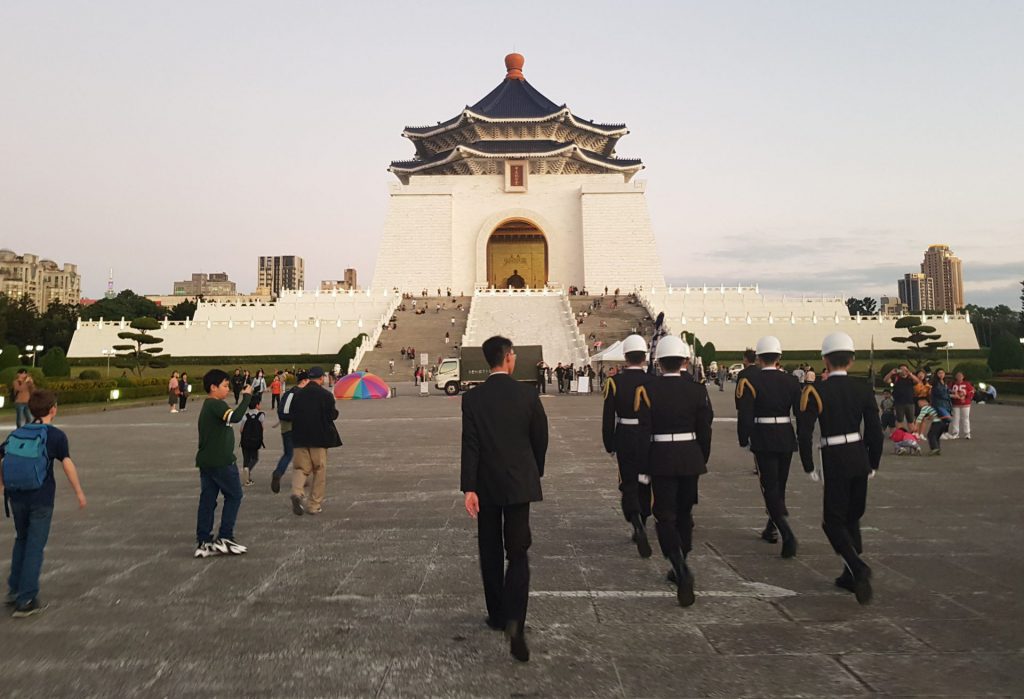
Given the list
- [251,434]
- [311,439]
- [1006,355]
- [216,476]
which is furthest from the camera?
Answer: [1006,355]

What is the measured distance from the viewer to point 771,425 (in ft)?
18.4

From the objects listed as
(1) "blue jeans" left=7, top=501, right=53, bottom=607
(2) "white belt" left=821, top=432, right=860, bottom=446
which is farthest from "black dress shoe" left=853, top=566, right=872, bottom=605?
(1) "blue jeans" left=7, top=501, right=53, bottom=607

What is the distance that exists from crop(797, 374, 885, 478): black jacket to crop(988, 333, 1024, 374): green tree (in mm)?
25932

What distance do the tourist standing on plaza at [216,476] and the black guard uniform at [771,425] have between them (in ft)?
13.3

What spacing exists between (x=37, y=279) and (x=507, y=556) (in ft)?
499

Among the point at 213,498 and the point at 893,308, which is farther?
the point at 893,308

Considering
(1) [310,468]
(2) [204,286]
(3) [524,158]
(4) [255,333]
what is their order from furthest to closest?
(2) [204,286] → (3) [524,158] → (4) [255,333] → (1) [310,468]

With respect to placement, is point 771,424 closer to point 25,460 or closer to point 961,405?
point 25,460

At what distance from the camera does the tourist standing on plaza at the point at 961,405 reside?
477 inches

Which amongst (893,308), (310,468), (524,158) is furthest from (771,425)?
(893,308)

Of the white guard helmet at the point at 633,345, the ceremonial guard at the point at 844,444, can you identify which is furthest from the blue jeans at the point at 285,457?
the ceremonial guard at the point at 844,444

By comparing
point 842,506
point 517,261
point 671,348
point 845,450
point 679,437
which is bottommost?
point 842,506

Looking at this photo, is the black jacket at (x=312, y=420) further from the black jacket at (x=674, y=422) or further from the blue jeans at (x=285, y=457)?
the black jacket at (x=674, y=422)

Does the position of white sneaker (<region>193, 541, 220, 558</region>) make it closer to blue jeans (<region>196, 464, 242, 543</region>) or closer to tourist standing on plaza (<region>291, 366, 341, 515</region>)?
blue jeans (<region>196, 464, 242, 543</region>)
